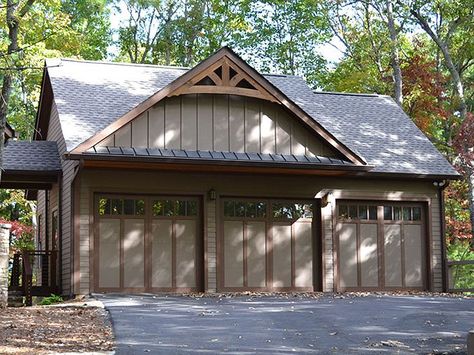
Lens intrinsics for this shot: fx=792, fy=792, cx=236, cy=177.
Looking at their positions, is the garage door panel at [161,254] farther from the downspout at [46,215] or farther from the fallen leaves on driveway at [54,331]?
the downspout at [46,215]

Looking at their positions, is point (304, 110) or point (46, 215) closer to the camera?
point (304, 110)

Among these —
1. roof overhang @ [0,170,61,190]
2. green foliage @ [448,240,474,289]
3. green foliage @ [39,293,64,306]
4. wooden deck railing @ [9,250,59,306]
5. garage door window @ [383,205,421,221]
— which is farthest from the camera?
green foliage @ [448,240,474,289]

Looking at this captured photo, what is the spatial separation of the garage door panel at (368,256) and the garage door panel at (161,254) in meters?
5.02

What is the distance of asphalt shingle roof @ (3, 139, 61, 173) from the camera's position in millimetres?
19047

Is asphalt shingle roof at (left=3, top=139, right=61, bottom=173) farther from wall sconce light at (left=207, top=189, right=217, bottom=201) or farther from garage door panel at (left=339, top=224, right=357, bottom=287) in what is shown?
garage door panel at (left=339, top=224, right=357, bottom=287)

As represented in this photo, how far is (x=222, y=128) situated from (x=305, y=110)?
13.9 ft

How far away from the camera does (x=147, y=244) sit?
715 inches

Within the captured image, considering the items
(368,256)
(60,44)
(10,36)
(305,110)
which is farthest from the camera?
(60,44)

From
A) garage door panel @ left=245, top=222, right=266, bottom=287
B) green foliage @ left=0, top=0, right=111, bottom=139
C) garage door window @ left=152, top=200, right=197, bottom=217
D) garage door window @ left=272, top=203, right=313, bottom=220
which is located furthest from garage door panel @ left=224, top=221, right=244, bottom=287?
green foliage @ left=0, top=0, right=111, bottom=139

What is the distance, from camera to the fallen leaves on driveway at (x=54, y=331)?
9.96 m

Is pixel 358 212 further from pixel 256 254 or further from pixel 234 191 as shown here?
pixel 234 191

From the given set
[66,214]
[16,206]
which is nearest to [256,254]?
[66,214]

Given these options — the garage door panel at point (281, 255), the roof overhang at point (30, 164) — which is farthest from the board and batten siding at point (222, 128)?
the roof overhang at point (30, 164)

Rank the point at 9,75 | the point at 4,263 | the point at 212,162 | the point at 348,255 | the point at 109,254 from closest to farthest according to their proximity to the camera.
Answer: the point at 9,75, the point at 4,263, the point at 212,162, the point at 109,254, the point at 348,255
